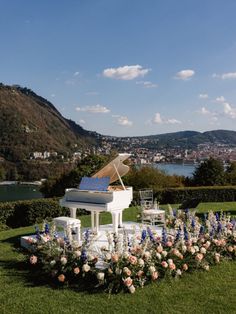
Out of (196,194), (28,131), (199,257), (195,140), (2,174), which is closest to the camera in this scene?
(199,257)

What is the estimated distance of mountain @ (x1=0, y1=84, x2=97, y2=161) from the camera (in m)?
113

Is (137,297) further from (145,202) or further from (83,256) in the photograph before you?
(145,202)

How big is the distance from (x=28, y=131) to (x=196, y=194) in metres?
109

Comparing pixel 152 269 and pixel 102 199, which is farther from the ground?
pixel 102 199

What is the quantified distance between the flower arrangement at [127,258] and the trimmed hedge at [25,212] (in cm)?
740

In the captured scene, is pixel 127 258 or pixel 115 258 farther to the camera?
pixel 127 258

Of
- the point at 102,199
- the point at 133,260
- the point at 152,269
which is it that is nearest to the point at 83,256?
the point at 133,260

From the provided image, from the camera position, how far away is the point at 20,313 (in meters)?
5.04

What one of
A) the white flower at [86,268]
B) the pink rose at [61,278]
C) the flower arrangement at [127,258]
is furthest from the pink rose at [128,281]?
the pink rose at [61,278]

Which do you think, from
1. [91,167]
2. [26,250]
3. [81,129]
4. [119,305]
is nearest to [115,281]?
[119,305]

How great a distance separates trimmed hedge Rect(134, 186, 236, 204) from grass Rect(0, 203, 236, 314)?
11883mm

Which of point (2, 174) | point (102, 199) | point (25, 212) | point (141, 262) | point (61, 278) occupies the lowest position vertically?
point (2, 174)

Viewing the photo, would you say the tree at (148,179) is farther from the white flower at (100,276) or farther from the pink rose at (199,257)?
the white flower at (100,276)

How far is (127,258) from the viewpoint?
5.95 meters
